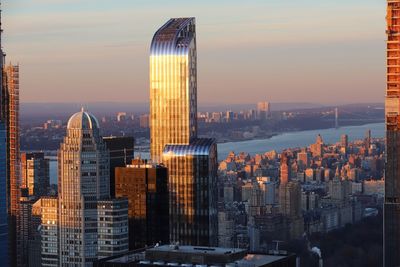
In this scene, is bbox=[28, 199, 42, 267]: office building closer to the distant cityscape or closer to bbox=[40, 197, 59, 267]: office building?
the distant cityscape

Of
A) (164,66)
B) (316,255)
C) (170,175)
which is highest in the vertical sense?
(164,66)

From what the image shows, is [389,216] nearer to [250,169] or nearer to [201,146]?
[201,146]

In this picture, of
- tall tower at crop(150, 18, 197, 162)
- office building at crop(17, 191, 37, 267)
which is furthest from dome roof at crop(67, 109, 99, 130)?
office building at crop(17, 191, 37, 267)

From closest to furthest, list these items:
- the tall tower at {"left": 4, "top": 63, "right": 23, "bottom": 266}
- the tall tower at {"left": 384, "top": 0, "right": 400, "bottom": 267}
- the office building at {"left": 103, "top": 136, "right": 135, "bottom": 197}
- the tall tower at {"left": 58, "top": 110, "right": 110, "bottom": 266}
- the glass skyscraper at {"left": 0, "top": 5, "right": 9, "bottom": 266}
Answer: the tall tower at {"left": 58, "top": 110, "right": 110, "bottom": 266} < the office building at {"left": 103, "top": 136, "right": 135, "bottom": 197} < the tall tower at {"left": 384, "top": 0, "right": 400, "bottom": 267} < the glass skyscraper at {"left": 0, "top": 5, "right": 9, "bottom": 266} < the tall tower at {"left": 4, "top": 63, "right": 23, "bottom": 266}

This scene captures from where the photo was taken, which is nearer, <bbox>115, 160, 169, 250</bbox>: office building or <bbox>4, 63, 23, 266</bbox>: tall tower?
<bbox>115, 160, 169, 250</bbox>: office building

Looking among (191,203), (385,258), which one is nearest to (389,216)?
(385,258)

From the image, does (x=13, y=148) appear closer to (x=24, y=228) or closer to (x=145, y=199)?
(x=24, y=228)

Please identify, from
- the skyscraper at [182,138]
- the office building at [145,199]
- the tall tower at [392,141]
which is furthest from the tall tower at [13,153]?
the tall tower at [392,141]
